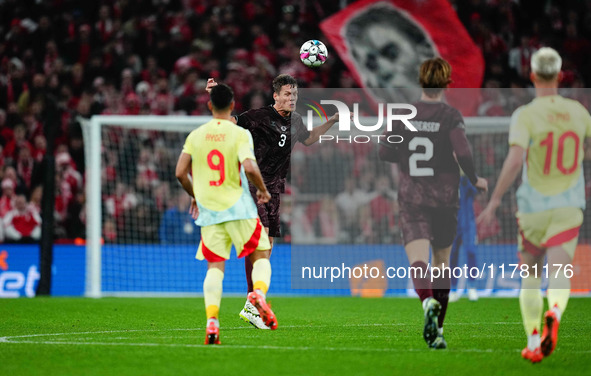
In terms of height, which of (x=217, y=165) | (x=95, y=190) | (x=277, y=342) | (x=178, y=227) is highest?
(x=217, y=165)

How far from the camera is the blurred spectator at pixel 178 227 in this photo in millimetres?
16375

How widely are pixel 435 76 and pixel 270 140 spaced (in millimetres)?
2750

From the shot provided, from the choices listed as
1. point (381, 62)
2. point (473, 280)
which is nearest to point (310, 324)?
point (473, 280)

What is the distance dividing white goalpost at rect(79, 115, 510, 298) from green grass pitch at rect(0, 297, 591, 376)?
3.00 m

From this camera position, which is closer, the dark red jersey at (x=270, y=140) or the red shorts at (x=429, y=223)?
the red shorts at (x=429, y=223)

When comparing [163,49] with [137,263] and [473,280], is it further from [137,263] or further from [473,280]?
[473,280]

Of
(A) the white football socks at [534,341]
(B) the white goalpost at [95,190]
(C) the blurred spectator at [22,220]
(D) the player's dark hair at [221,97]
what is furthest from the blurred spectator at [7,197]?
(A) the white football socks at [534,341]

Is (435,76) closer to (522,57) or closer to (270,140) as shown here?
(270,140)

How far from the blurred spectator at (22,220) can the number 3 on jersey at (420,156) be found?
10.5 meters

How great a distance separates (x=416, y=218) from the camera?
7.47 m

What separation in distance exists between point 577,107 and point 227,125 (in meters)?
2.68

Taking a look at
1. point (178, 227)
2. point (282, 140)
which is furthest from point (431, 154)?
point (178, 227)

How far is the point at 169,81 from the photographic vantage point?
2016cm

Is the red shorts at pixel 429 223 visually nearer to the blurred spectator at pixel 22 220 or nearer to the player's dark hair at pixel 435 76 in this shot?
the player's dark hair at pixel 435 76
